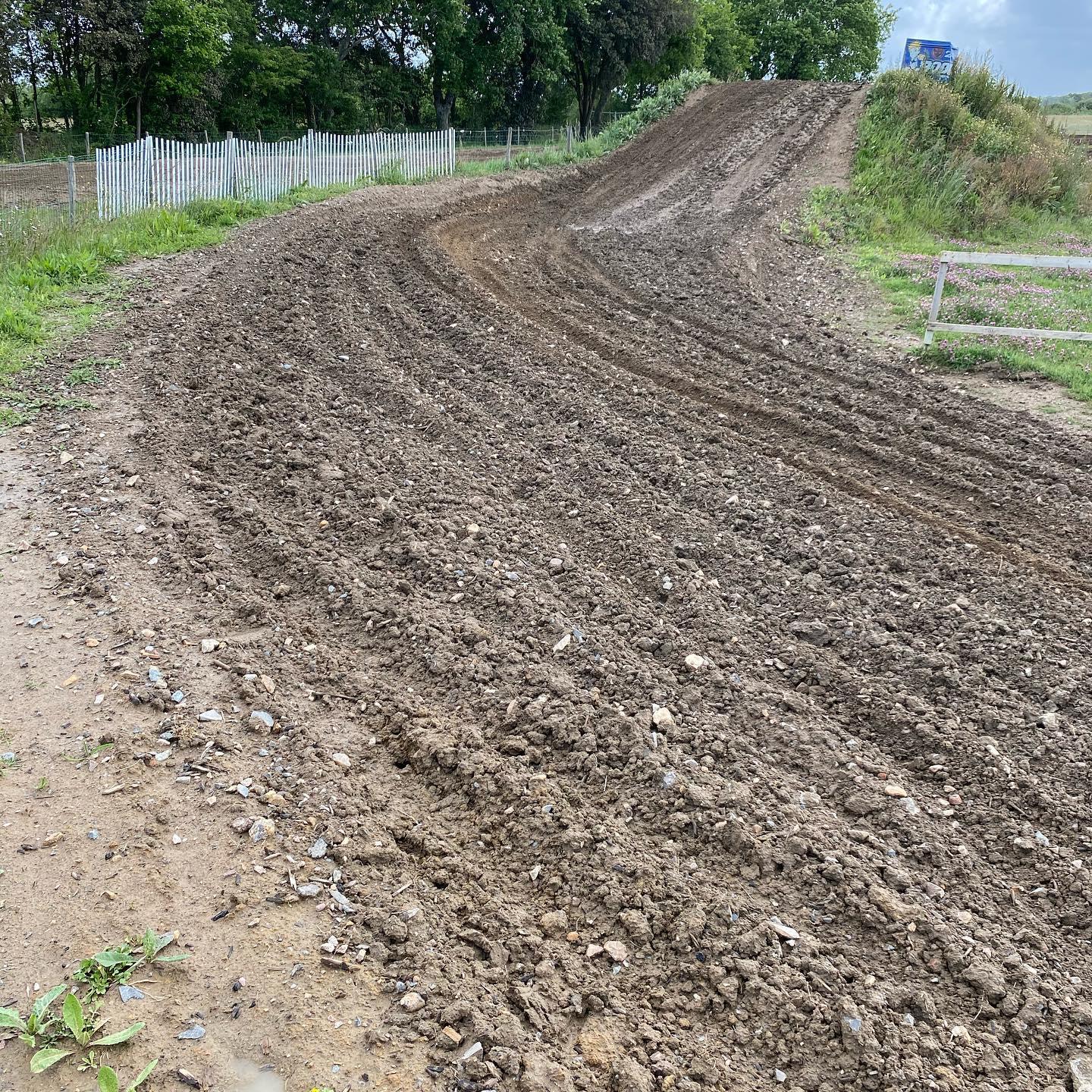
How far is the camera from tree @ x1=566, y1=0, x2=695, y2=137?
42.3 m

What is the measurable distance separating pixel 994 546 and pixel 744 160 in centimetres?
1810

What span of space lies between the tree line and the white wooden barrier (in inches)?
1142

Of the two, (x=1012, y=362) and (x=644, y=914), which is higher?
(x=1012, y=362)

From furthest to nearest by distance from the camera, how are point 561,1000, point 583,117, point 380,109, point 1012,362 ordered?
point 583,117 < point 380,109 < point 1012,362 < point 561,1000


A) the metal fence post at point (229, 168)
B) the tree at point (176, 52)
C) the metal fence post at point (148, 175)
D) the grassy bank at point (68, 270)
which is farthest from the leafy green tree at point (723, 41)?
the grassy bank at point (68, 270)

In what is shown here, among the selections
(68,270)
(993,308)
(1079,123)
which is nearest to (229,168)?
(68,270)

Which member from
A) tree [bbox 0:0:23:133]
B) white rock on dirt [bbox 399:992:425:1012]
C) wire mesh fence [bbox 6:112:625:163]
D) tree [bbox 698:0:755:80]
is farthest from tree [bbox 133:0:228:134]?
white rock on dirt [bbox 399:992:425:1012]

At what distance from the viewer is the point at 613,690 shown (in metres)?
4.33

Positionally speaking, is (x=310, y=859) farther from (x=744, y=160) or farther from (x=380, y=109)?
(x=380, y=109)

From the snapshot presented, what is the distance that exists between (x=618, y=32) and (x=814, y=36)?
20.6m

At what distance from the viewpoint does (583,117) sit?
48188 mm

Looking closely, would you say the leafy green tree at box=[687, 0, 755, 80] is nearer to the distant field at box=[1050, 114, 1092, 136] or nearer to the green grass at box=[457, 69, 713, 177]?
the distant field at box=[1050, 114, 1092, 136]

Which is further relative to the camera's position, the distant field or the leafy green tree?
the leafy green tree

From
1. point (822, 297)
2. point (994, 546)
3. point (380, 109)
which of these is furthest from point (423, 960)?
point (380, 109)
